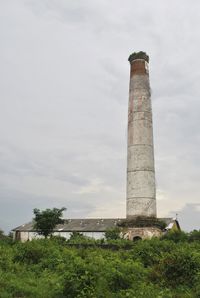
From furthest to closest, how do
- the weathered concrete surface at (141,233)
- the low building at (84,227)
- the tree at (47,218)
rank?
the low building at (84,227), the tree at (47,218), the weathered concrete surface at (141,233)

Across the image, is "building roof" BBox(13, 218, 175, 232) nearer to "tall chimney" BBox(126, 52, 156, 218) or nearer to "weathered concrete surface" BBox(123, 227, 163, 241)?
"weathered concrete surface" BBox(123, 227, 163, 241)

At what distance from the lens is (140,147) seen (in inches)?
1066

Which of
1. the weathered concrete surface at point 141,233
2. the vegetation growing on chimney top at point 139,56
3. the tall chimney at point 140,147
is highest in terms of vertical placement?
the vegetation growing on chimney top at point 139,56

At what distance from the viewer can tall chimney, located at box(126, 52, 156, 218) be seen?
26422 mm

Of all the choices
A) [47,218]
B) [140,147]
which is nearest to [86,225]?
[47,218]

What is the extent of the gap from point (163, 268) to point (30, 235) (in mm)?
33295

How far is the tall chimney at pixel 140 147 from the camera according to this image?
26.4 metres

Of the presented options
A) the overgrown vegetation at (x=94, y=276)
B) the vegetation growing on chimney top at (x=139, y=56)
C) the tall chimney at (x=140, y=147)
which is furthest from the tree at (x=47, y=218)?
the overgrown vegetation at (x=94, y=276)

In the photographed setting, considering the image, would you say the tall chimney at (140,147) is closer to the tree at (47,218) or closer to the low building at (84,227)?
the tree at (47,218)

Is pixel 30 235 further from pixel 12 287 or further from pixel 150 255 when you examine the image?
pixel 12 287

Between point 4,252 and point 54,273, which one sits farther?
point 4,252

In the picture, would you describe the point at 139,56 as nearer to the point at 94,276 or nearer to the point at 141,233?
the point at 141,233

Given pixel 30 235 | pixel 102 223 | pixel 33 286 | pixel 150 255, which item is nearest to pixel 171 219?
pixel 102 223

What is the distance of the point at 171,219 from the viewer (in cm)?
4062
